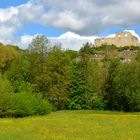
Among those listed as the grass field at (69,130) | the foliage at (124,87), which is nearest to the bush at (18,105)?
the grass field at (69,130)

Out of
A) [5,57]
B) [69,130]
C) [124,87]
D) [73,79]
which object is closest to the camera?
[69,130]

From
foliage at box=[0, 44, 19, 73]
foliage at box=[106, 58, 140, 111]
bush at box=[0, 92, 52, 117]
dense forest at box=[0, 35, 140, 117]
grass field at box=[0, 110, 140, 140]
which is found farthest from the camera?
foliage at box=[0, 44, 19, 73]

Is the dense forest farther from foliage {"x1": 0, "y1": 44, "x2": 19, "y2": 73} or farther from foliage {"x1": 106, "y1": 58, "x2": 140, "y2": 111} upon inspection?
foliage {"x1": 0, "y1": 44, "x2": 19, "y2": 73}

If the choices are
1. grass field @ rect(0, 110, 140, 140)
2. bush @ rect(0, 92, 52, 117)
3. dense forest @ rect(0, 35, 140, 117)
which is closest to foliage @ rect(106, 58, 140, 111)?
dense forest @ rect(0, 35, 140, 117)

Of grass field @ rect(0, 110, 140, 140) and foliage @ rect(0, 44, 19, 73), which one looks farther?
foliage @ rect(0, 44, 19, 73)

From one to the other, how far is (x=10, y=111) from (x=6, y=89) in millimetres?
3310

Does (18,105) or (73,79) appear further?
(73,79)

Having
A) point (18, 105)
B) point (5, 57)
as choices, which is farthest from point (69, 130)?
point (5, 57)

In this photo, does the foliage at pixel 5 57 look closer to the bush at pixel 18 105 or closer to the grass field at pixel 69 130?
the bush at pixel 18 105

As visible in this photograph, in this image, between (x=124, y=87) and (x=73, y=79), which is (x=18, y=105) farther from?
(x=73, y=79)

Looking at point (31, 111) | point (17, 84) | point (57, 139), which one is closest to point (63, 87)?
point (17, 84)

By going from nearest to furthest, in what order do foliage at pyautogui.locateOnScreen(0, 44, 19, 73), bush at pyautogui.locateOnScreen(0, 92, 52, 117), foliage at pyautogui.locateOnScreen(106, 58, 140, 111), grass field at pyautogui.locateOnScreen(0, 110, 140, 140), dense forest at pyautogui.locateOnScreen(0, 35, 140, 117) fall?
grass field at pyautogui.locateOnScreen(0, 110, 140, 140), bush at pyautogui.locateOnScreen(0, 92, 52, 117), foliage at pyautogui.locateOnScreen(106, 58, 140, 111), dense forest at pyautogui.locateOnScreen(0, 35, 140, 117), foliage at pyautogui.locateOnScreen(0, 44, 19, 73)

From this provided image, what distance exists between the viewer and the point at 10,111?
61.8 meters

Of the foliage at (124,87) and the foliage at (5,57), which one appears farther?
the foliage at (5,57)
